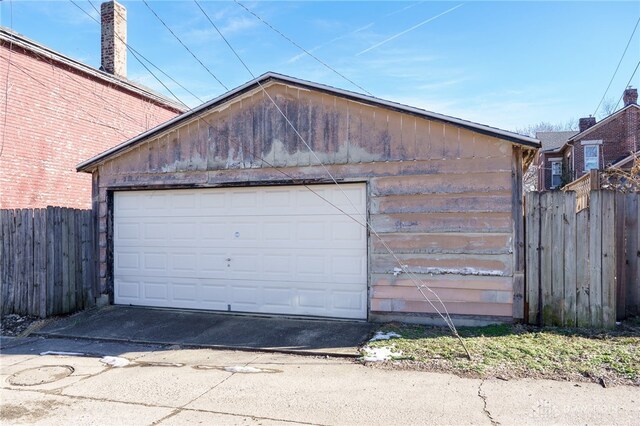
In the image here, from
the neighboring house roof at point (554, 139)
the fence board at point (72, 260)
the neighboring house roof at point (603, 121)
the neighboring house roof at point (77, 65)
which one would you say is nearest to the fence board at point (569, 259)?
the fence board at point (72, 260)

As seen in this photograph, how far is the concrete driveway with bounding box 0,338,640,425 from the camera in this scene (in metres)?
4.26

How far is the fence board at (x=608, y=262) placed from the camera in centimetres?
670

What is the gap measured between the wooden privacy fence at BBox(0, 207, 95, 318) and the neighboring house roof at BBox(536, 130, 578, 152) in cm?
3006

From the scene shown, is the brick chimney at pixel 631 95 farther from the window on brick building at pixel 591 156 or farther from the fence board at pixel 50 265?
the fence board at pixel 50 265

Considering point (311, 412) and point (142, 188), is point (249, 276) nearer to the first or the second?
point (142, 188)

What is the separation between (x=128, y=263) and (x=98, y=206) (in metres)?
1.31

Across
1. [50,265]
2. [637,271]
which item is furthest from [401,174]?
[50,265]

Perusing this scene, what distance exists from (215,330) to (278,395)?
286 centimetres

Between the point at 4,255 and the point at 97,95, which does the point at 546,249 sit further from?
the point at 97,95

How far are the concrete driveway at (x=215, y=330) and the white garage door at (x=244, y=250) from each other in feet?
1.07

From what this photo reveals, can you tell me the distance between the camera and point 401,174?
7.46 m

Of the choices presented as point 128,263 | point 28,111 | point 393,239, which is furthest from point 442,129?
point 28,111

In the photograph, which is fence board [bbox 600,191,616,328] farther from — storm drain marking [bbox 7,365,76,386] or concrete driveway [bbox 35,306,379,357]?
storm drain marking [bbox 7,365,76,386]

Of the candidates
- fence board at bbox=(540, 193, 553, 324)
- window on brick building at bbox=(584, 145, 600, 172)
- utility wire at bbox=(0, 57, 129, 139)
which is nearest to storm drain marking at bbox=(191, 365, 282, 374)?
fence board at bbox=(540, 193, 553, 324)
